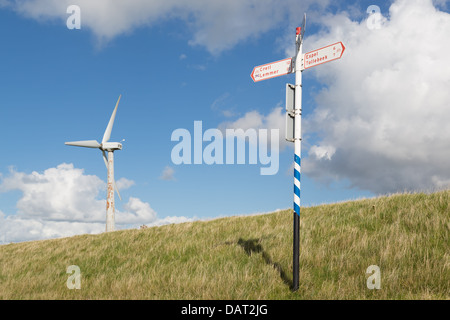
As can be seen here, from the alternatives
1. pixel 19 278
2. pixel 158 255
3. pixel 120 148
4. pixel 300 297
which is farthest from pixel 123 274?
pixel 120 148

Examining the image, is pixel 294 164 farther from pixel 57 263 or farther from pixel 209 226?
pixel 57 263

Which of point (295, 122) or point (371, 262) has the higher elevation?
point (295, 122)

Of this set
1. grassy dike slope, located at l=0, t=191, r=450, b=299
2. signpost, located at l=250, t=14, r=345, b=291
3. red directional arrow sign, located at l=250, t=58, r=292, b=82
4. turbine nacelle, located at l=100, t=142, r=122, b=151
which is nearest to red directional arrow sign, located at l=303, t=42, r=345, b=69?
signpost, located at l=250, t=14, r=345, b=291

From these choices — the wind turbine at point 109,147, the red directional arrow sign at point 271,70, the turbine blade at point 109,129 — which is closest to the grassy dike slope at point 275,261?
the red directional arrow sign at point 271,70

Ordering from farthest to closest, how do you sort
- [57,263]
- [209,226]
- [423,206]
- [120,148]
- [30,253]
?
[120,148]
[30,253]
[209,226]
[57,263]
[423,206]

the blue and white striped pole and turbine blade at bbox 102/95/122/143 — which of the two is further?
turbine blade at bbox 102/95/122/143

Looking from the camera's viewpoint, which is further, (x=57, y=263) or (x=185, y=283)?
(x=57, y=263)

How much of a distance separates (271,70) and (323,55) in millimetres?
1547

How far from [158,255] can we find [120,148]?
23.9m

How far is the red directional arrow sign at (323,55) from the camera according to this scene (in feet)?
30.0

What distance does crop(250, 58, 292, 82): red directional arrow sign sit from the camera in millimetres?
10180

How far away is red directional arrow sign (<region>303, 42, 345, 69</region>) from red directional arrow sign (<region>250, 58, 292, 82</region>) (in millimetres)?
532

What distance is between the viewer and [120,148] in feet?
125

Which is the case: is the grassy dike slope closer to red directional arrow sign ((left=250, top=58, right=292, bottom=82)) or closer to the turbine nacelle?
red directional arrow sign ((left=250, top=58, right=292, bottom=82))
